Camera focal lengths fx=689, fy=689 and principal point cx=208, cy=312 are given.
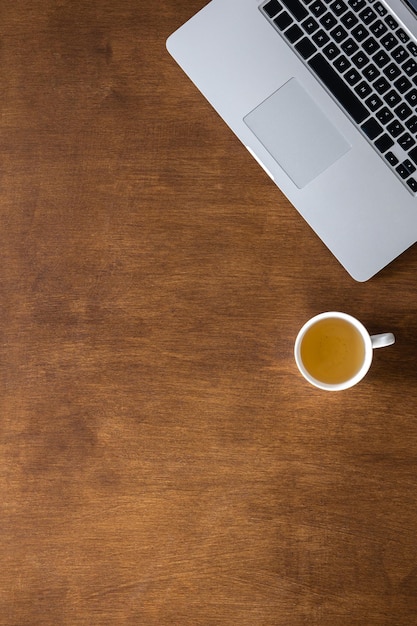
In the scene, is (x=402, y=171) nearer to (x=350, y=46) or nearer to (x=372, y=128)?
(x=372, y=128)

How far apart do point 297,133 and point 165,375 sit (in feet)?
1.18

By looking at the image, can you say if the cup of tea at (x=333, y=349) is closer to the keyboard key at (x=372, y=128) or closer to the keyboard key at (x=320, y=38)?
the keyboard key at (x=372, y=128)

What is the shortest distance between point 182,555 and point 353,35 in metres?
0.71

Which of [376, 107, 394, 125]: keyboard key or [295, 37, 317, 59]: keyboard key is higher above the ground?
[295, 37, 317, 59]: keyboard key

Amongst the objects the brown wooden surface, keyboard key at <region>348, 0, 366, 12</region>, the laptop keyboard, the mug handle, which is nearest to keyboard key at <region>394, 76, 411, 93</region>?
the laptop keyboard

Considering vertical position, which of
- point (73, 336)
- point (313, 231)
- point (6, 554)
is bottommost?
point (6, 554)

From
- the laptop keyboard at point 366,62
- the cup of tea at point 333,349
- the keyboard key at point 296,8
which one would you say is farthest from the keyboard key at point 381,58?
the cup of tea at point 333,349

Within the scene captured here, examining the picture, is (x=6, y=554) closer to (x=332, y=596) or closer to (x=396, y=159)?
(x=332, y=596)

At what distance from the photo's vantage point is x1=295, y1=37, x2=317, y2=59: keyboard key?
88cm

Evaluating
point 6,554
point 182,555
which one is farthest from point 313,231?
point 6,554

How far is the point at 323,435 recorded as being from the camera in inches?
35.5

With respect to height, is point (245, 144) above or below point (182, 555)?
above

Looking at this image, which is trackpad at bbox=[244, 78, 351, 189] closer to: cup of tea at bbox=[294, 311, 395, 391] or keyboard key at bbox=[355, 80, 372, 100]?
keyboard key at bbox=[355, 80, 372, 100]

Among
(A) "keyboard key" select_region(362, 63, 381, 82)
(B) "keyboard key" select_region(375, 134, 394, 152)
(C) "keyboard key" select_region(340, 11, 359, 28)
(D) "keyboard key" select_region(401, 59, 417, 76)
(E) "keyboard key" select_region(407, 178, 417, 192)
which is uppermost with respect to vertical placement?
(C) "keyboard key" select_region(340, 11, 359, 28)
